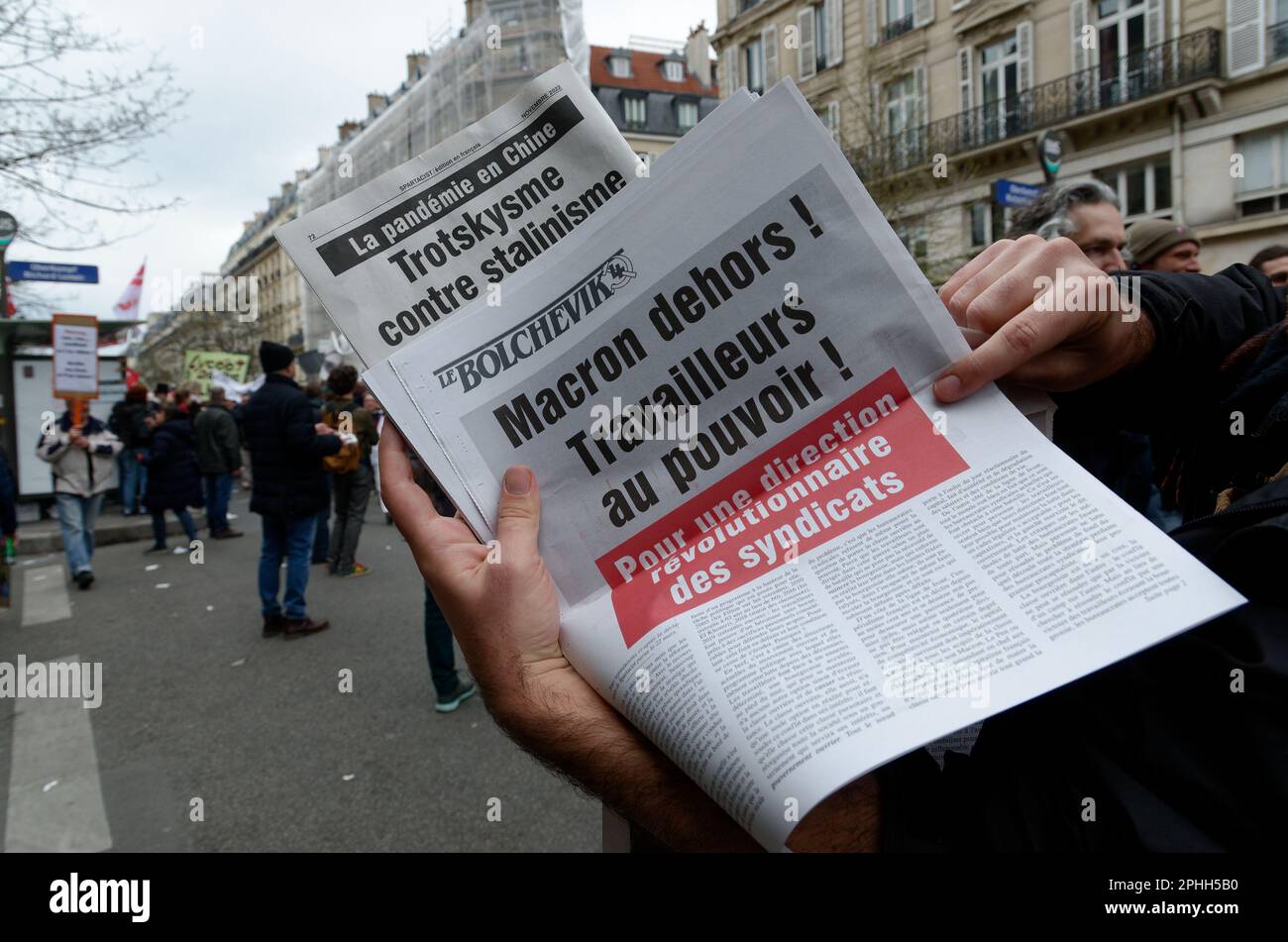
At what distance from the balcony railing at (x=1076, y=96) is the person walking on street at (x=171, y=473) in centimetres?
1105

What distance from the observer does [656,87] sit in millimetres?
40406

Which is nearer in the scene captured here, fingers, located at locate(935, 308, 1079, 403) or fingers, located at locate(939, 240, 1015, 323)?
fingers, located at locate(935, 308, 1079, 403)

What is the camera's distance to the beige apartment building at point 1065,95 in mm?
14617

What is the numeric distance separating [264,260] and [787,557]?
63263mm

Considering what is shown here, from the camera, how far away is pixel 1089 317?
931 millimetres

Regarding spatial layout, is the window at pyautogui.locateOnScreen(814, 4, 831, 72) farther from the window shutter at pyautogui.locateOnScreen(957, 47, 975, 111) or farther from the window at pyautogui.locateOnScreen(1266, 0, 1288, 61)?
the window at pyautogui.locateOnScreen(1266, 0, 1288, 61)

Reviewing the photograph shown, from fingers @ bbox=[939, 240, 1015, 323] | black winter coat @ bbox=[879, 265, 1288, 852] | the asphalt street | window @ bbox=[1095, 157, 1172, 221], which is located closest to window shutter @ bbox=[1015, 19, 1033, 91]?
window @ bbox=[1095, 157, 1172, 221]

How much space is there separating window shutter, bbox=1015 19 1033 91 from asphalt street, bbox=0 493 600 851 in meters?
18.6

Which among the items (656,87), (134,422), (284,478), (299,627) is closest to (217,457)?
(134,422)

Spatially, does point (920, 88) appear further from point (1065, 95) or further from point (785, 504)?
point (785, 504)

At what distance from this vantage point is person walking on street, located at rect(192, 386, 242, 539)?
30.0 ft

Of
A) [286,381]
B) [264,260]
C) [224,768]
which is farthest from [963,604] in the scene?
[264,260]

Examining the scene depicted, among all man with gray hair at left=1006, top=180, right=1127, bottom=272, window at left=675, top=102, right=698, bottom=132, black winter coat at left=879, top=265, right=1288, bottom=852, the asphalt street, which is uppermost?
window at left=675, top=102, right=698, bottom=132
